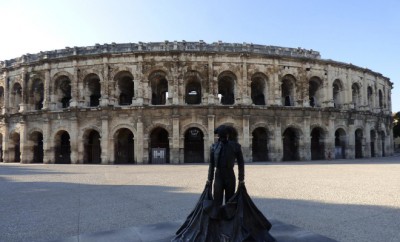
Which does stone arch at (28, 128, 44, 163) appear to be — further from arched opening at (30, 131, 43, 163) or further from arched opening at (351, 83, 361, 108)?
arched opening at (351, 83, 361, 108)

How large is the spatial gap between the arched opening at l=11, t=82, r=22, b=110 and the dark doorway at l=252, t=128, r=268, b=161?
72.9 feet

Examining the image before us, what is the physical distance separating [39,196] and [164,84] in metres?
18.0

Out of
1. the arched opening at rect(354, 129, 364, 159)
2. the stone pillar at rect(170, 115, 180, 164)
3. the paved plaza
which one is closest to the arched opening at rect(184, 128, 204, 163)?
the stone pillar at rect(170, 115, 180, 164)

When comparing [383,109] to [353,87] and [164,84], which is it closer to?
[353,87]

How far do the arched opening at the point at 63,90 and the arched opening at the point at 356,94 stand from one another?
89.8 ft

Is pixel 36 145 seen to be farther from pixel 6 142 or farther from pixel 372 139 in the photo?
pixel 372 139

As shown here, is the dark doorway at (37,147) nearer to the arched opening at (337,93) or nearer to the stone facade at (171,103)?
the stone facade at (171,103)

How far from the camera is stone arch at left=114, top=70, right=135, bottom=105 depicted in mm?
22125

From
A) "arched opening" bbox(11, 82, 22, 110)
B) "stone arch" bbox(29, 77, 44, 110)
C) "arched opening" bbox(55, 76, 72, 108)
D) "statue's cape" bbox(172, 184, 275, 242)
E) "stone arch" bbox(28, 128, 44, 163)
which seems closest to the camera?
"statue's cape" bbox(172, 184, 275, 242)

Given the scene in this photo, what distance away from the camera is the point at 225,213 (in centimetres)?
369

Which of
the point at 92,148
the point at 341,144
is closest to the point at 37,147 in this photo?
the point at 92,148

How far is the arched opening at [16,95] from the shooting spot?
24.8m

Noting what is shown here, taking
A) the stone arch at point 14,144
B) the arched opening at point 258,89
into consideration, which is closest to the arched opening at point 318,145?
the arched opening at point 258,89

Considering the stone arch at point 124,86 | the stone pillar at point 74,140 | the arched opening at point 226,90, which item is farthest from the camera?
the arched opening at point 226,90
